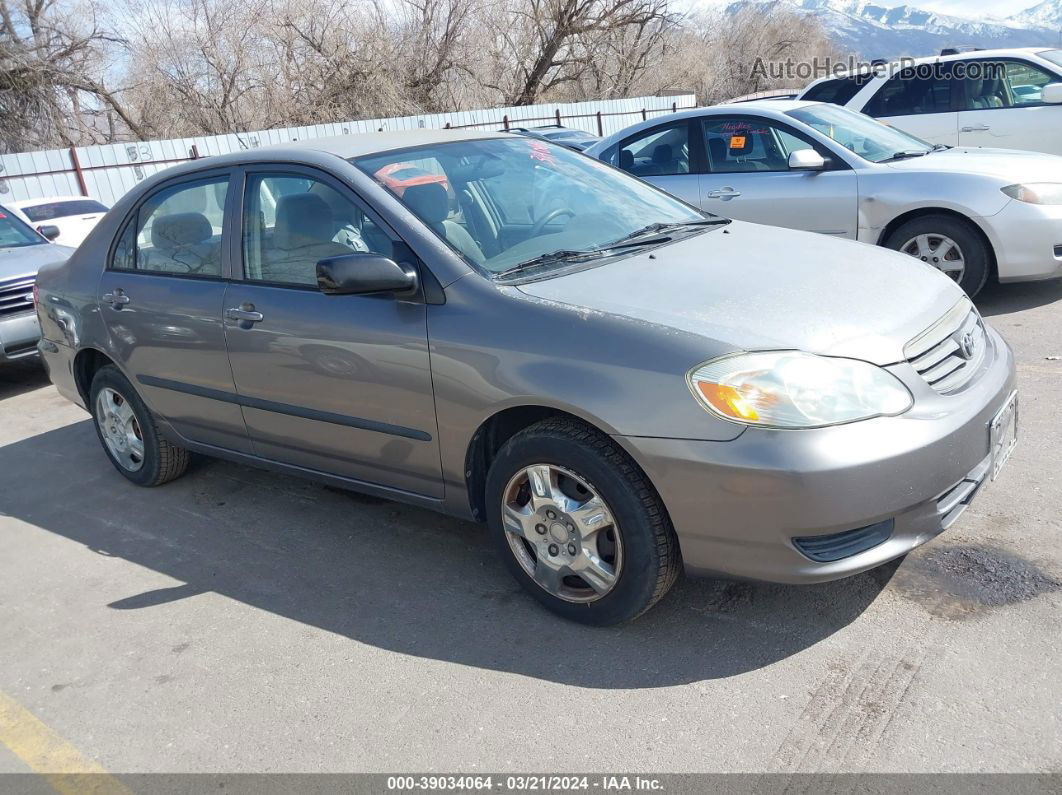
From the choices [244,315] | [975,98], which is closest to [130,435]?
[244,315]

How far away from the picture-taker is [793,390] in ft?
9.08

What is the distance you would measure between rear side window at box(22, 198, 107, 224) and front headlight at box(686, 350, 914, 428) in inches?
518

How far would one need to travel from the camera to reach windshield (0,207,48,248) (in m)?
8.44

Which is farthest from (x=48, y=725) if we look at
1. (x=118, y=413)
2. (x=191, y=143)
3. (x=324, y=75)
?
(x=324, y=75)

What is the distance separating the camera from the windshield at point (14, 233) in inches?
332

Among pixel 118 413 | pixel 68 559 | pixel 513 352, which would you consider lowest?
pixel 68 559

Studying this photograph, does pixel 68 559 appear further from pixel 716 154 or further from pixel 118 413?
pixel 716 154

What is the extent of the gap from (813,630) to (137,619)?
2595 millimetres

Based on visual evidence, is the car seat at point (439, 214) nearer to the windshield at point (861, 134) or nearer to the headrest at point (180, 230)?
the headrest at point (180, 230)

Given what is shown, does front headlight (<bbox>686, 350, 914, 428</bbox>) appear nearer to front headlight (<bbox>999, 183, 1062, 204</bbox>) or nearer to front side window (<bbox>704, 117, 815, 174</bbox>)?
front headlight (<bbox>999, 183, 1062, 204</bbox>)

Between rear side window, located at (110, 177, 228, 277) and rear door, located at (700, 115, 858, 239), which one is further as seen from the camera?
rear door, located at (700, 115, 858, 239)

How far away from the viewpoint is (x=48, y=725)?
10.3 feet

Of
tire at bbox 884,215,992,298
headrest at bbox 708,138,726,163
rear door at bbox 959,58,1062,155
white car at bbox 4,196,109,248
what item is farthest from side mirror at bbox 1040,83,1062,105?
white car at bbox 4,196,109,248

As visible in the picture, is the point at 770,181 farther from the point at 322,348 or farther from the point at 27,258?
the point at 27,258
